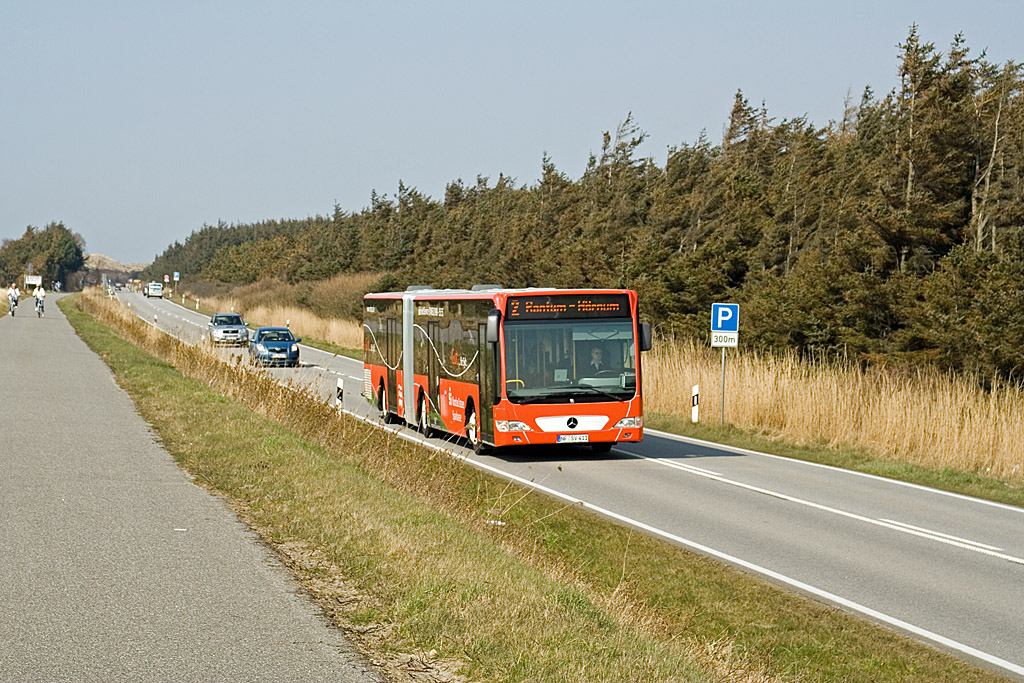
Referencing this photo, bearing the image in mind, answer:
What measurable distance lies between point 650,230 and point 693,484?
140 ft

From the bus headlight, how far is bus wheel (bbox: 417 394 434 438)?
14.3 feet

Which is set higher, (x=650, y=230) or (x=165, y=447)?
(x=650, y=230)

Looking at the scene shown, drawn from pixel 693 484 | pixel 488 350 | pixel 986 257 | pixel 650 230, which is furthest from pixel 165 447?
pixel 650 230

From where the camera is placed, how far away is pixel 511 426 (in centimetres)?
1838

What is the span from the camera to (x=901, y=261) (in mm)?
39312

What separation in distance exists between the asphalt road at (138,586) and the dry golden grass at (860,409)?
12452 mm

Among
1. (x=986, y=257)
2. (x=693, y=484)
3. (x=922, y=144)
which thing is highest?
(x=922, y=144)

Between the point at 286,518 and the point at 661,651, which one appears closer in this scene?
the point at 661,651

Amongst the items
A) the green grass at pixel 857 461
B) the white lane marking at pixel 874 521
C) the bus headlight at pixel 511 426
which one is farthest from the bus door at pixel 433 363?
the green grass at pixel 857 461

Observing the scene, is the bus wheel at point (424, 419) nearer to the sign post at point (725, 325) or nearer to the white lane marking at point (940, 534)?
the sign post at point (725, 325)

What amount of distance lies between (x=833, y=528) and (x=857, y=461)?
7039 mm

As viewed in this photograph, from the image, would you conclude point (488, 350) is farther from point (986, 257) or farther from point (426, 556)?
point (986, 257)

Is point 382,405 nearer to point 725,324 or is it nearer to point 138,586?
point 725,324

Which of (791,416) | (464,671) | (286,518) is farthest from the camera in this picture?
(791,416)
